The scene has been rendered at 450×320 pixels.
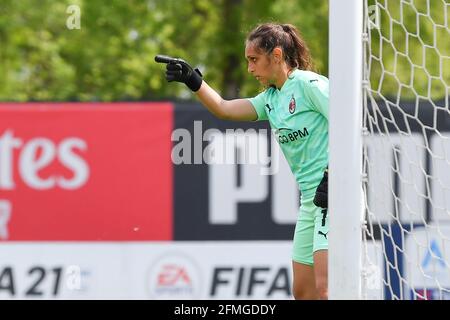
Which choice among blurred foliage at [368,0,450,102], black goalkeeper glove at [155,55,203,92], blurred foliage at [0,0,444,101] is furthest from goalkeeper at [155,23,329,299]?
blurred foliage at [0,0,444,101]

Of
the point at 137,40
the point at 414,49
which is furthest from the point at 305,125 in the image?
the point at 414,49

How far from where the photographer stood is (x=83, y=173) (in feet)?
28.5

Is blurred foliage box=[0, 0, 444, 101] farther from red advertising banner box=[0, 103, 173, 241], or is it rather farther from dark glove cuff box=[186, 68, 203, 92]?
dark glove cuff box=[186, 68, 203, 92]

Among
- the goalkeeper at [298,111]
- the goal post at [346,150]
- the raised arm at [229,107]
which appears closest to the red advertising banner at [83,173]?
the raised arm at [229,107]

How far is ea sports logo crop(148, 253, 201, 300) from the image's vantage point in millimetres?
8641

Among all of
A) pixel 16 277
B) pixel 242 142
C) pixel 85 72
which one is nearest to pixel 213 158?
pixel 242 142

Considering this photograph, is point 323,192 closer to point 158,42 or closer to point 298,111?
Result: point 298,111

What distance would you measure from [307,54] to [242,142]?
3.13m

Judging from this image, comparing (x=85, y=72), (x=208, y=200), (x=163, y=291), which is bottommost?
(x=163, y=291)

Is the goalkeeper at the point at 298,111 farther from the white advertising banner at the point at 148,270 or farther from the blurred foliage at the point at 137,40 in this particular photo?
the blurred foliage at the point at 137,40

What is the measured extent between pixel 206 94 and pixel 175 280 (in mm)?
3620

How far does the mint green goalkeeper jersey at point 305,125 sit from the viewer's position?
16.7 ft
